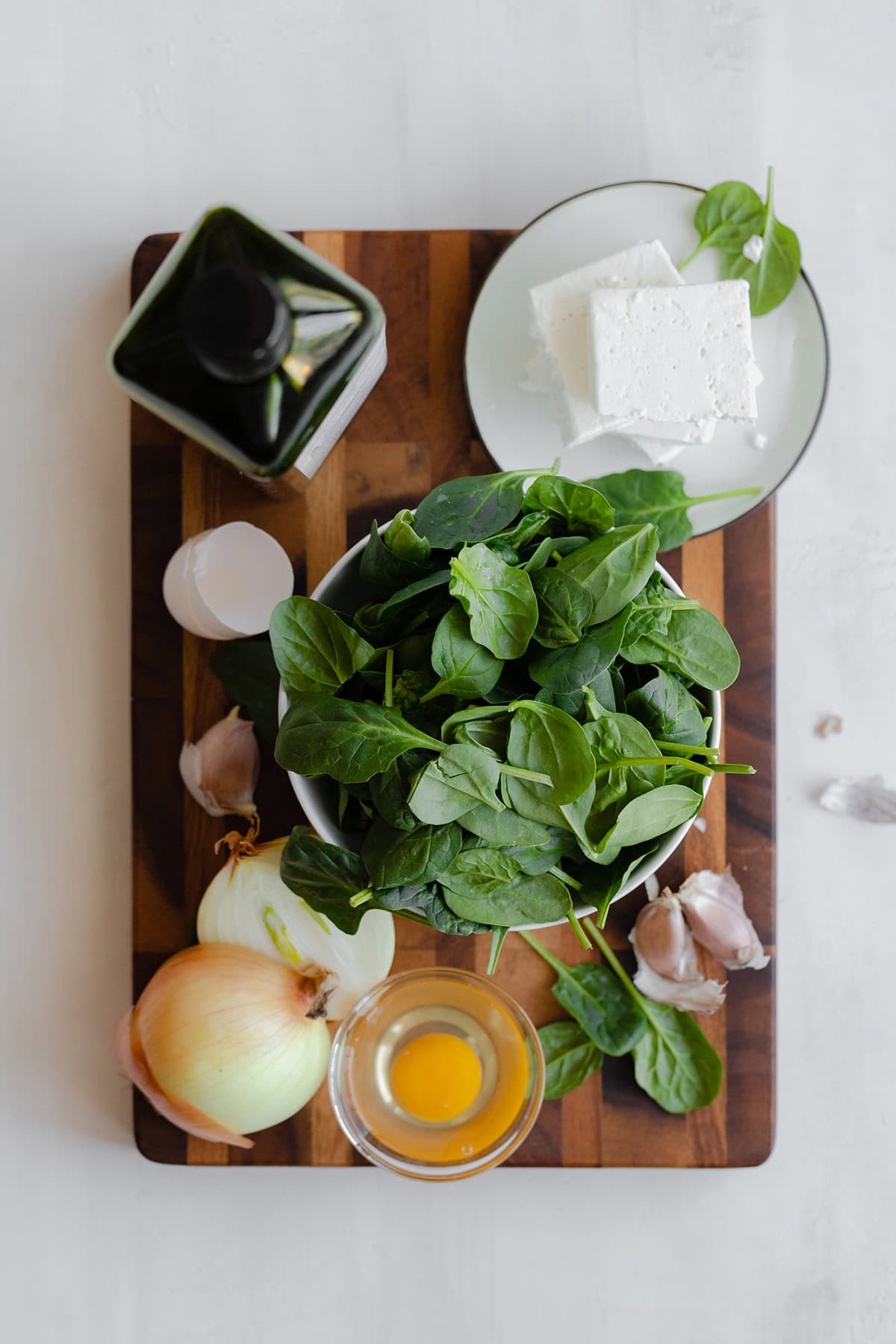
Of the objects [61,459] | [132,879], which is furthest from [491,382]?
[132,879]

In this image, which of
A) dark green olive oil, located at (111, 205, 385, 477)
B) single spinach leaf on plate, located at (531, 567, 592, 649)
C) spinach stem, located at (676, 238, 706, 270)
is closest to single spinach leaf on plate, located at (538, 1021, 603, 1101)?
single spinach leaf on plate, located at (531, 567, 592, 649)

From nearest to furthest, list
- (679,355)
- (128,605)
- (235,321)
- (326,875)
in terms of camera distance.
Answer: (235,321) < (326,875) < (679,355) < (128,605)

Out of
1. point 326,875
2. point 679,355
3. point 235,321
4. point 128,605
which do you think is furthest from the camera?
point 128,605

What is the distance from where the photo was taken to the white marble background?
78cm

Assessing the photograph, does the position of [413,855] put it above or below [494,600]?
below

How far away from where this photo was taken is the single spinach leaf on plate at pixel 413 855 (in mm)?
499

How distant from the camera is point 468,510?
54cm

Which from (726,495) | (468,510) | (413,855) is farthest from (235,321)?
(726,495)

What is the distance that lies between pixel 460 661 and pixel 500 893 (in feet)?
0.40

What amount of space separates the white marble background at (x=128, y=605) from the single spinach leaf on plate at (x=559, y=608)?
1.18 ft

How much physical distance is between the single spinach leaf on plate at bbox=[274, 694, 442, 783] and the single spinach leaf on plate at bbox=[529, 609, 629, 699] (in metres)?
0.06

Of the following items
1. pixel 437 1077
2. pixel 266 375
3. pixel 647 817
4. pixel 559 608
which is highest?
pixel 266 375

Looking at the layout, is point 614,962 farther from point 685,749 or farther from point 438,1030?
point 685,749

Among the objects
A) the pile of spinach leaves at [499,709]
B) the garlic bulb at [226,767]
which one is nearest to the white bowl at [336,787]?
the pile of spinach leaves at [499,709]
